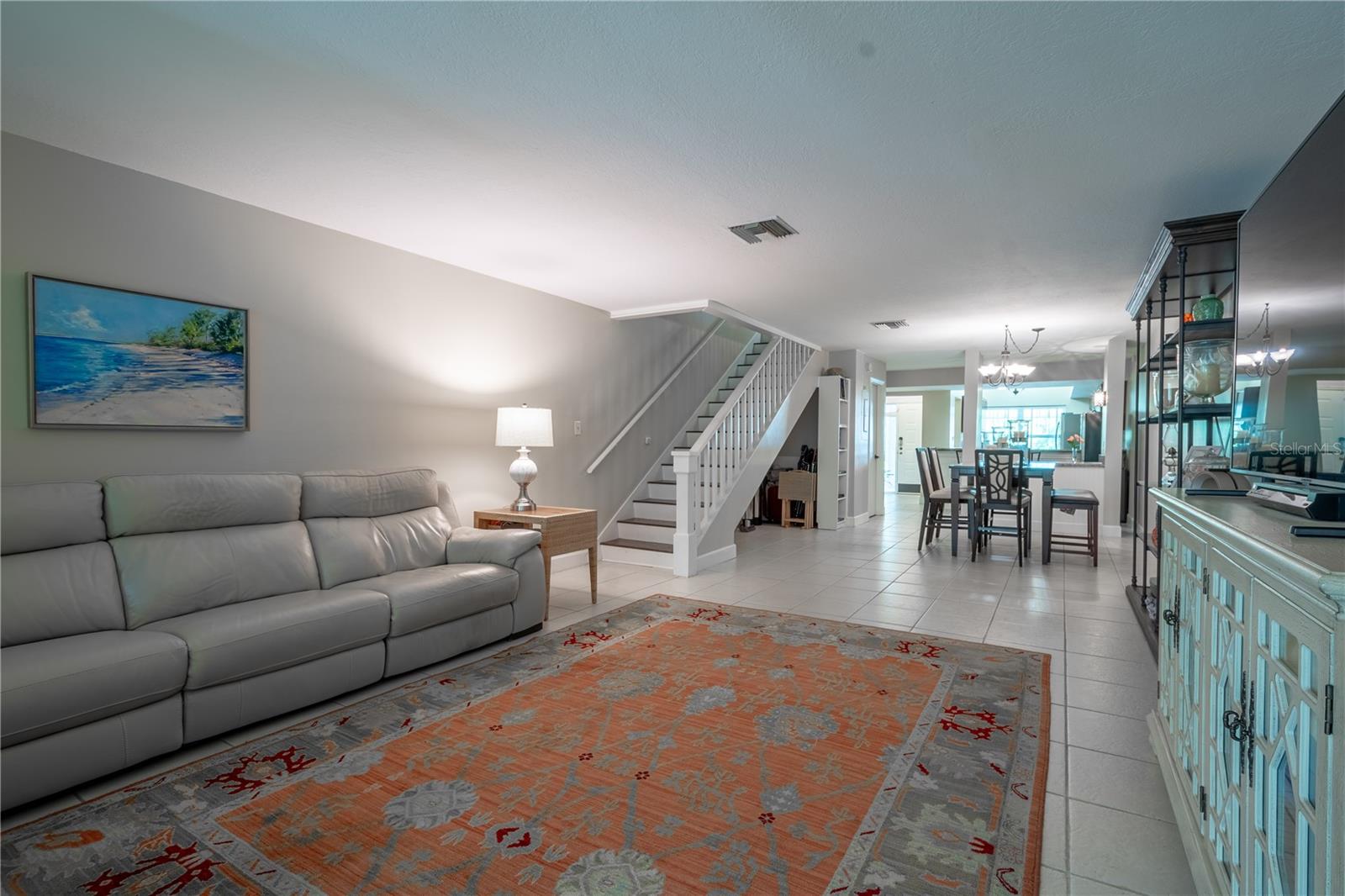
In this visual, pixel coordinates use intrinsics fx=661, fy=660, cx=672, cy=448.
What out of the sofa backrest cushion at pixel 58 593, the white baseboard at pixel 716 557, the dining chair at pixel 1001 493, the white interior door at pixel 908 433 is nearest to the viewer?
the sofa backrest cushion at pixel 58 593

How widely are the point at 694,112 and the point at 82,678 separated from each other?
9.08 ft

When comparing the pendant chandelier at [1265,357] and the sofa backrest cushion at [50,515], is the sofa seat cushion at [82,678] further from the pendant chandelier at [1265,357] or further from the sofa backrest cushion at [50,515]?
the pendant chandelier at [1265,357]

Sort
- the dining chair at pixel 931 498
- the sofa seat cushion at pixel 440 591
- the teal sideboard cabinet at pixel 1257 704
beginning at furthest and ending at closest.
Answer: the dining chair at pixel 931 498
the sofa seat cushion at pixel 440 591
the teal sideboard cabinet at pixel 1257 704

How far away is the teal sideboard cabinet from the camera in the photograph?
3.12ft

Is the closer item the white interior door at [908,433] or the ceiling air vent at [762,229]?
the ceiling air vent at [762,229]

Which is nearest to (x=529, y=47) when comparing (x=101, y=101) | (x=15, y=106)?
(x=101, y=101)

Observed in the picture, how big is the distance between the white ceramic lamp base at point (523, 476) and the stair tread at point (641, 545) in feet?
4.95

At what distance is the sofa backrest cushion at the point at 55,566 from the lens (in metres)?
2.33

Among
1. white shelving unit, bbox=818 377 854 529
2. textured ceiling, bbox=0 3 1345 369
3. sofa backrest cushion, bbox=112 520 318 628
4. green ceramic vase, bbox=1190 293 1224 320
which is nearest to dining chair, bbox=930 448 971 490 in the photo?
white shelving unit, bbox=818 377 854 529

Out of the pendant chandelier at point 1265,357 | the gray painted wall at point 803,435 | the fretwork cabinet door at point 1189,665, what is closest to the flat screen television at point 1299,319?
the pendant chandelier at point 1265,357

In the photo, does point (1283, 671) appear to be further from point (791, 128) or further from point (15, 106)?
point (15, 106)

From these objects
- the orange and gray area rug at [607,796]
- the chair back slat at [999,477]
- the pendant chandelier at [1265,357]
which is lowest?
the orange and gray area rug at [607,796]

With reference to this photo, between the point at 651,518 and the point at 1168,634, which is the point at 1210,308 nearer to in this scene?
→ the point at 1168,634

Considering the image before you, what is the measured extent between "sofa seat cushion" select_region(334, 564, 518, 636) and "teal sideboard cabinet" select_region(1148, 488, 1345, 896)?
2903mm
